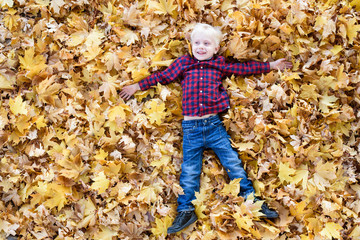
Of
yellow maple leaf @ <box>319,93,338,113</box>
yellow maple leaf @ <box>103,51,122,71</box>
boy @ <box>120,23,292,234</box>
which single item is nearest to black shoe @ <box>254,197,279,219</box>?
boy @ <box>120,23,292,234</box>

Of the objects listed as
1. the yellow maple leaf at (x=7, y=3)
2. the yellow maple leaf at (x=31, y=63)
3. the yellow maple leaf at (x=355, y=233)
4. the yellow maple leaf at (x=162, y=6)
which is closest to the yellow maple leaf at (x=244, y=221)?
the yellow maple leaf at (x=355, y=233)

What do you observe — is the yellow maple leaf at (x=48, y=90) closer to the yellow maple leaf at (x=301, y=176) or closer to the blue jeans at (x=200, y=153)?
the blue jeans at (x=200, y=153)

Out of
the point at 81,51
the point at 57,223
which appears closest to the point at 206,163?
the point at 57,223

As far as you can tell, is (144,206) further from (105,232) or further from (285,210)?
(285,210)

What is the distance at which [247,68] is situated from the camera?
2768 millimetres

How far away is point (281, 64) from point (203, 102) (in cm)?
82

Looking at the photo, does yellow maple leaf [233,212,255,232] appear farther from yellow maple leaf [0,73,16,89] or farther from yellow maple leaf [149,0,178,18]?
yellow maple leaf [0,73,16,89]

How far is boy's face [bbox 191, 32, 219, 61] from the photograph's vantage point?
2.71 m

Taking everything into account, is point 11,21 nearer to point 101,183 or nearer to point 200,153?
point 101,183

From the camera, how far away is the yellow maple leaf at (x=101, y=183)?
2.60 meters

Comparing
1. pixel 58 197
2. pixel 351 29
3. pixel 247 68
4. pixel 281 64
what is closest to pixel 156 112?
pixel 247 68

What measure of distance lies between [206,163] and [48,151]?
1.49m

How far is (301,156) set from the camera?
2607 mm

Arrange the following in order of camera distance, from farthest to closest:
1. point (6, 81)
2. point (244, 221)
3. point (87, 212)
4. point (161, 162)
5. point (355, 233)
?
point (6, 81) < point (161, 162) < point (87, 212) < point (355, 233) < point (244, 221)
